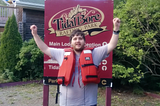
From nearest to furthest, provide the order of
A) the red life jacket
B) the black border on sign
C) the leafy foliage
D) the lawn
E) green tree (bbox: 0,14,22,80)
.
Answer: the red life jacket < the black border on sign < the lawn < the leafy foliage < green tree (bbox: 0,14,22,80)

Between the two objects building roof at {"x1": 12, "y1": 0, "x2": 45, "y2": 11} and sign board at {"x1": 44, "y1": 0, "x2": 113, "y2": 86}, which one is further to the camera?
building roof at {"x1": 12, "y1": 0, "x2": 45, "y2": 11}

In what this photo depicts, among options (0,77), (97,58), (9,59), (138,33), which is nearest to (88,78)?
(97,58)

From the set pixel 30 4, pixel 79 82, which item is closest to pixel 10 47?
pixel 30 4

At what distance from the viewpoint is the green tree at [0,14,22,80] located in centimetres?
694

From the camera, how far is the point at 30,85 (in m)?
6.48

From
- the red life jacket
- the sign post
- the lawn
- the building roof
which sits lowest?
the lawn

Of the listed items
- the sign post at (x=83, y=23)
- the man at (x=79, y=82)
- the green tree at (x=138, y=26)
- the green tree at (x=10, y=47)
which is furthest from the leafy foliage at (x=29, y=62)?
the man at (x=79, y=82)

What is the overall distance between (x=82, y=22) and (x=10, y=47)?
4.80m

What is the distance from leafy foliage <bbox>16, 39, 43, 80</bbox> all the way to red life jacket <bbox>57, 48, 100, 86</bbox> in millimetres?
4775

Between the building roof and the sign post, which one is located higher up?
the building roof

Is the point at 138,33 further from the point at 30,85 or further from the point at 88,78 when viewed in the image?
the point at 30,85

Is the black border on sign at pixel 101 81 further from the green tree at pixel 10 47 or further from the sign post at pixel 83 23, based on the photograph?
the green tree at pixel 10 47

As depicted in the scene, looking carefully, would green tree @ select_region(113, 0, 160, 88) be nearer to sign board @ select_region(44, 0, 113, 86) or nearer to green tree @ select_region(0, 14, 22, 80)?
sign board @ select_region(44, 0, 113, 86)

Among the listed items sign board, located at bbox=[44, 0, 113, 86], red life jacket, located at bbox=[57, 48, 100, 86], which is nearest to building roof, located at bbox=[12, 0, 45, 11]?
sign board, located at bbox=[44, 0, 113, 86]
